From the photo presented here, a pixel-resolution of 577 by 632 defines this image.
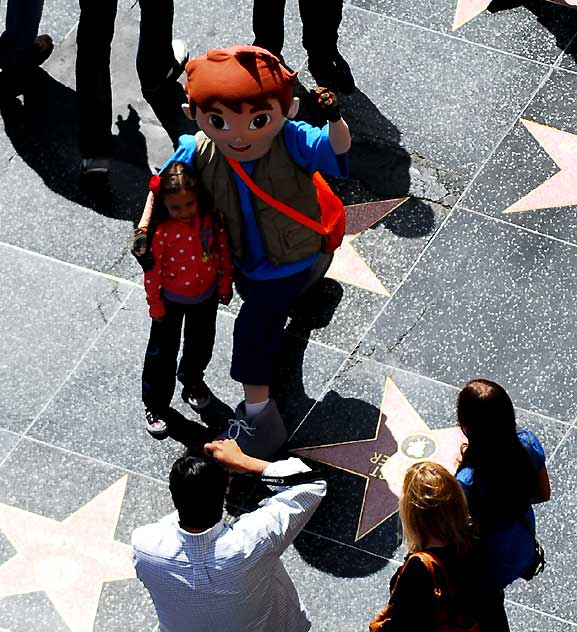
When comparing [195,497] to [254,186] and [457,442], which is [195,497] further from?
[457,442]

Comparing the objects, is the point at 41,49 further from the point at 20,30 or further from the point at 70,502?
the point at 70,502

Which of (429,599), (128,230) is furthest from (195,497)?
(128,230)

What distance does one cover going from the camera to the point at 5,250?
688cm

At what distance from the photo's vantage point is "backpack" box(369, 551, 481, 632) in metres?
4.18

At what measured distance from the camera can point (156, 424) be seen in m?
6.01

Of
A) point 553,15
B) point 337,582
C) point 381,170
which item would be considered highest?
point 553,15

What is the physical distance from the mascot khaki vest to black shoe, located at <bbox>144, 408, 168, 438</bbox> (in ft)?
3.17

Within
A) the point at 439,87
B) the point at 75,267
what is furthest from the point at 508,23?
the point at 75,267

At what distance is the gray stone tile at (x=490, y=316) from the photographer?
20.3ft

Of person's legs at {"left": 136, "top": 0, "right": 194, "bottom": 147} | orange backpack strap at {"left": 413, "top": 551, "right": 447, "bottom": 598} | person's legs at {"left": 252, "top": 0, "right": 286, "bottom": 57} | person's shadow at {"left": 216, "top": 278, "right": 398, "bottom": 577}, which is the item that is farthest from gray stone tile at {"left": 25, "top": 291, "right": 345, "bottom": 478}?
orange backpack strap at {"left": 413, "top": 551, "right": 447, "bottom": 598}

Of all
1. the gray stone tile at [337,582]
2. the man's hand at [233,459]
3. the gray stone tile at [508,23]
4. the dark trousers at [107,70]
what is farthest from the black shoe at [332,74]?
the man's hand at [233,459]

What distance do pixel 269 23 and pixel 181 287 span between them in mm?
2306

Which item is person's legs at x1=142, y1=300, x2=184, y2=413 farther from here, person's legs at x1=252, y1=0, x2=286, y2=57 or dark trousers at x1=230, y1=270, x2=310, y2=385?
person's legs at x1=252, y1=0, x2=286, y2=57

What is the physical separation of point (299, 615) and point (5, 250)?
113 inches
